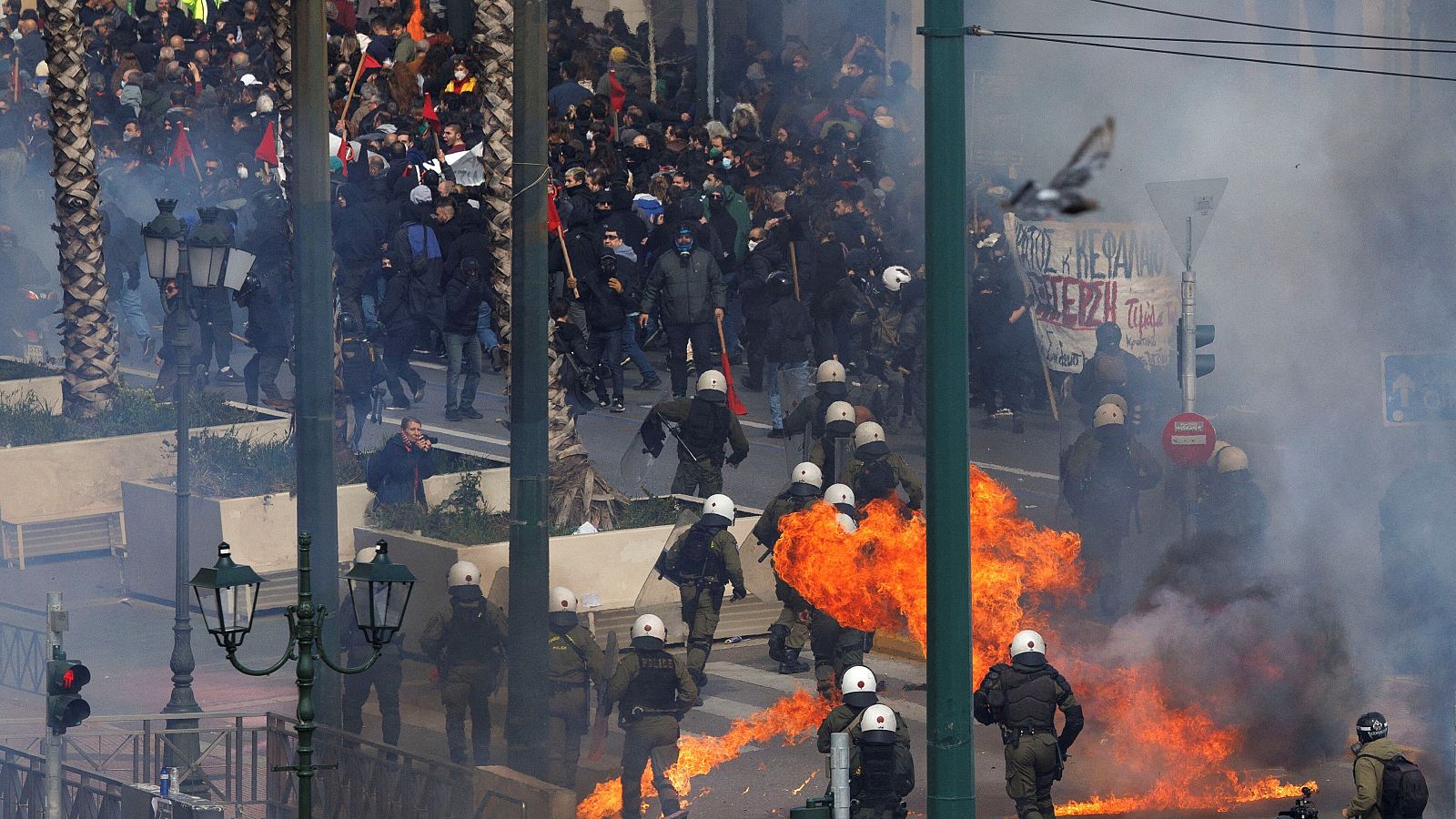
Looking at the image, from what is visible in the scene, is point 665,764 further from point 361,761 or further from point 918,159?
point 918,159

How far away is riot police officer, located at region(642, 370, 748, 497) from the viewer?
17000 millimetres

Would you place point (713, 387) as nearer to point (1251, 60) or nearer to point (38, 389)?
point (38, 389)

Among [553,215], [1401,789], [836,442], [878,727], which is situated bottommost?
[1401,789]

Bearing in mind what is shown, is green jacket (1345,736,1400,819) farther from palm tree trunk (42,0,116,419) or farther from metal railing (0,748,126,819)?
palm tree trunk (42,0,116,419)

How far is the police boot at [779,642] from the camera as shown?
15298 millimetres

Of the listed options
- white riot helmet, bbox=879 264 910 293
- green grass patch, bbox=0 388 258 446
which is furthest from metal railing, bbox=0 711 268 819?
white riot helmet, bbox=879 264 910 293

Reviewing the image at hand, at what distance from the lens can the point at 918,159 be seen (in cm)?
2269

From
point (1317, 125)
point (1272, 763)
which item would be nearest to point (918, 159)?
point (1317, 125)

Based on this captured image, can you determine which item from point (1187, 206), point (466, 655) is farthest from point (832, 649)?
point (1187, 206)

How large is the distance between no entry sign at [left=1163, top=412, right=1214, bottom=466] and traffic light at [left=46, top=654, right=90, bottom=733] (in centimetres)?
729

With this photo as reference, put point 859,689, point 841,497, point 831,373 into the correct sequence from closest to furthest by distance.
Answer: point 859,689
point 841,497
point 831,373

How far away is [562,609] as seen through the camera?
13.4 metres

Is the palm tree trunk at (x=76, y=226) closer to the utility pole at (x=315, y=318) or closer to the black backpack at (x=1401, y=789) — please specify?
the utility pole at (x=315, y=318)

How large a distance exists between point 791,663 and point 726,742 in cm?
158
